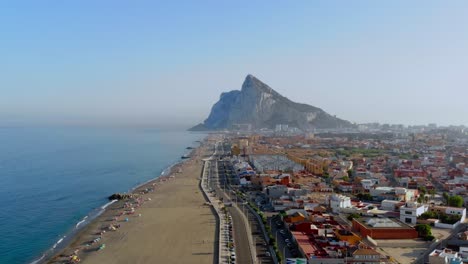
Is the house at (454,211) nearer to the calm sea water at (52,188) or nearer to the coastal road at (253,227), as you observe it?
the coastal road at (253,227)

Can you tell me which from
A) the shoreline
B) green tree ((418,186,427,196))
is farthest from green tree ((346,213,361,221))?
the shoreline

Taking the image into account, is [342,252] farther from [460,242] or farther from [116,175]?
[116,175]

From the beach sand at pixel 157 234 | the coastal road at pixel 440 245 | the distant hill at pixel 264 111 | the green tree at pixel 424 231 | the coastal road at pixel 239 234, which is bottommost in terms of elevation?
the beach sand at pixel 157 234

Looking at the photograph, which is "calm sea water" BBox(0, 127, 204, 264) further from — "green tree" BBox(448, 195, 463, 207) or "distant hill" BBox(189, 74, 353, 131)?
"distant hill" BBox(189, 74, 353, 131)

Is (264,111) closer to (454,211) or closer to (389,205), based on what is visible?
(389,205)

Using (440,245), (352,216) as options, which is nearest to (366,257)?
(440,245)

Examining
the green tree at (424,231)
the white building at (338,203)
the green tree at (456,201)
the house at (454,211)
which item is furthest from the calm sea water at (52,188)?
the green tree at (456,201)

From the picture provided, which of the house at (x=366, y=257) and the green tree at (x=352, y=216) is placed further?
the green tree at (x=352, y=216)

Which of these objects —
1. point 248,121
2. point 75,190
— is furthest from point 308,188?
point 248,121
